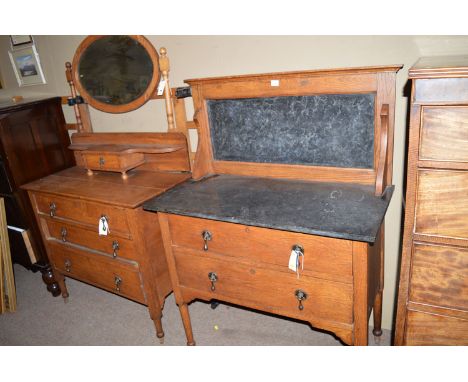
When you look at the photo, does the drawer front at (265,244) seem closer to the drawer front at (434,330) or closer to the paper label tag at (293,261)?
the paper label tag at (293,261)

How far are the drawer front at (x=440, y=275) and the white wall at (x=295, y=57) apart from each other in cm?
62

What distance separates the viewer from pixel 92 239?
236cm

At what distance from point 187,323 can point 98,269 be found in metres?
0.73

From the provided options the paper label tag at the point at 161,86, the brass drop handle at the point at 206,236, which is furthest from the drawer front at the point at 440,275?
the paper label tag at the point at 161,86

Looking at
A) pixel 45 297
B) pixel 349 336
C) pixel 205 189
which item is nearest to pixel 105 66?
pixel 205 189

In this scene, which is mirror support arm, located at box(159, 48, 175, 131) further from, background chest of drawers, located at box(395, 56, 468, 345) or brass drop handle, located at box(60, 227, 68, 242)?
background chest of drawers, located at box(395, 56, 468, 345)

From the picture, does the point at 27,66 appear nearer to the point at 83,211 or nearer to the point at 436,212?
the point at 83,211

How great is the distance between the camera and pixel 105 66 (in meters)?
2.58

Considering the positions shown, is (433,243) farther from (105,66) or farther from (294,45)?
(105,66)

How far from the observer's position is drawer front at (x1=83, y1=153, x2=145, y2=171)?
2453 mm

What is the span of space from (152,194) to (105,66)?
1115mm

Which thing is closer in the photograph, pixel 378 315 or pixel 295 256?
pixel 295 256

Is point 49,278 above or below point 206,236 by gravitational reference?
below

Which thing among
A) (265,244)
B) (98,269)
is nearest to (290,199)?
(265,244)
